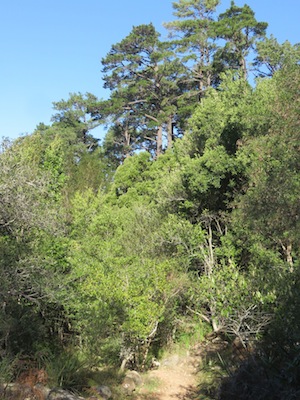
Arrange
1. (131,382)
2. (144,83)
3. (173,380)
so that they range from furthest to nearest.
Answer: (144,83) < (173,380) < (131,382)

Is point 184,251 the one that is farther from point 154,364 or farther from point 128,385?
point 128,385

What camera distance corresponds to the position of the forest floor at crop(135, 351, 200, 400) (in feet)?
34.4

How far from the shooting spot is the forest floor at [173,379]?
34.4 feet

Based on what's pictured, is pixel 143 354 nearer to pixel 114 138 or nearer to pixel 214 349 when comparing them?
pixel 214 349

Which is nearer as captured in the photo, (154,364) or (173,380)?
(173,380)

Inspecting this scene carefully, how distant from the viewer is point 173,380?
11.7m

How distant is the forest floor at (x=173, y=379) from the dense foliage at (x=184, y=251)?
0.69 meters

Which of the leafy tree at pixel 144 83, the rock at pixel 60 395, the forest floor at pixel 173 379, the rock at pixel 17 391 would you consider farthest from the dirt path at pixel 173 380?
the leafy tree at pixel 144 83

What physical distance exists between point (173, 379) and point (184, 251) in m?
4.44

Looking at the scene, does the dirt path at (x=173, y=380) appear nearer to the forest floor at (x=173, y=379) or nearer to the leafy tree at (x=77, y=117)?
the forest floor at (x=173, y=379)

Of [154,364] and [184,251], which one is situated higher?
[184,251]

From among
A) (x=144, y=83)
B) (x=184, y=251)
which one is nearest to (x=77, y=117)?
(x=144, y=83)

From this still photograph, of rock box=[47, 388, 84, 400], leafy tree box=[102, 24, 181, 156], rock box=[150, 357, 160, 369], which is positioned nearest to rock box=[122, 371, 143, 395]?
rock box=[150, 357, 160, 369]

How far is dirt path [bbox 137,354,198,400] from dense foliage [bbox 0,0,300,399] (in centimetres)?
70
